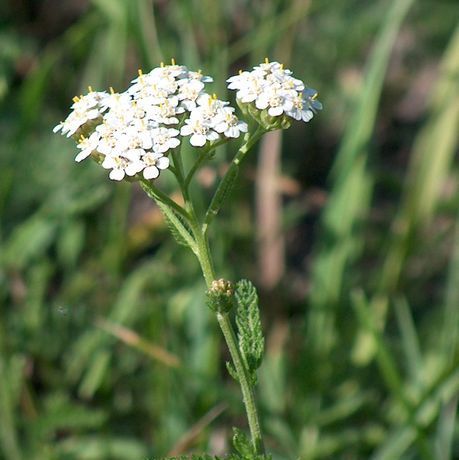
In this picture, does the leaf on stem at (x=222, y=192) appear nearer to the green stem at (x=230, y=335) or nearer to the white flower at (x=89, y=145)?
the green stem at (x=230, y=335)

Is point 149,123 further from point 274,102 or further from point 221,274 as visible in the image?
Answer: point 221,274

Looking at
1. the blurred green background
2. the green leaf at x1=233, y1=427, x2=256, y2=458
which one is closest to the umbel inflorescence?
the green leaf at x1=233, y1=427, x2=256, y2=458

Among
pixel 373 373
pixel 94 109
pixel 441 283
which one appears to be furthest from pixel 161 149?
pixel 441 283

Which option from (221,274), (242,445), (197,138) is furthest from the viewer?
(221,274)

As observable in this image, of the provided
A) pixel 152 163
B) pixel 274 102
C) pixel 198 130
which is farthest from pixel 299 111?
pixel 152 163

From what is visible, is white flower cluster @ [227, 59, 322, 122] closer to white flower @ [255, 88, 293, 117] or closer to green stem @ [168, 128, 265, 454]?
white flower @ [255, 88, 293, 117]

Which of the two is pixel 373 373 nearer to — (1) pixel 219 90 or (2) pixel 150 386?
(2) pixel 150 386
